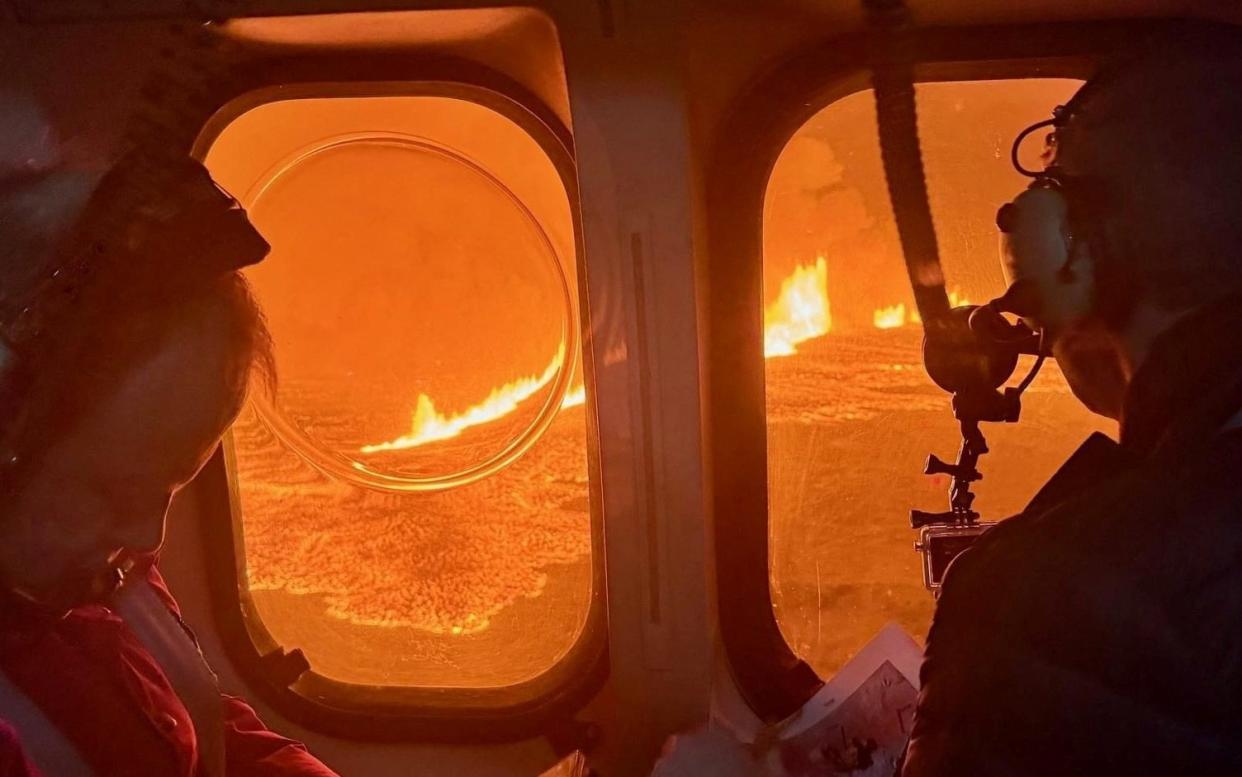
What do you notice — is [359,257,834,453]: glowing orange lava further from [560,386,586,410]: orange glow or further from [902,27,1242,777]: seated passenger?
[902,27,1242,777]: seated passenger

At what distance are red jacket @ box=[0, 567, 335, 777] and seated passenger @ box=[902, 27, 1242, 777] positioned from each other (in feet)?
2.77

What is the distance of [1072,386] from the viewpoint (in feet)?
3.42

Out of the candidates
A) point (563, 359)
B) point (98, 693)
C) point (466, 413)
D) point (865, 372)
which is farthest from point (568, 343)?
point (98, 693)

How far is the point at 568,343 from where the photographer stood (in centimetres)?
129

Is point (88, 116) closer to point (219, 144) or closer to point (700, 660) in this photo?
point (219, 144)

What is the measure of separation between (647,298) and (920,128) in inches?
17.3

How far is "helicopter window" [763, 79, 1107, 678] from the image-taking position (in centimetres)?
113

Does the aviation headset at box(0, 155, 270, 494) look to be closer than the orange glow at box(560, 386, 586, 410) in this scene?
Yes

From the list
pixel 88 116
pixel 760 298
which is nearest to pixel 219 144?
pixel 88 116

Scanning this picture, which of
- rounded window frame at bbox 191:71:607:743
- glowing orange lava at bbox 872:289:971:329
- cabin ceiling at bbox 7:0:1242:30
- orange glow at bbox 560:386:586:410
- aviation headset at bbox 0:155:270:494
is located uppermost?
cabin ceiling at bbox 7:0:1242:30

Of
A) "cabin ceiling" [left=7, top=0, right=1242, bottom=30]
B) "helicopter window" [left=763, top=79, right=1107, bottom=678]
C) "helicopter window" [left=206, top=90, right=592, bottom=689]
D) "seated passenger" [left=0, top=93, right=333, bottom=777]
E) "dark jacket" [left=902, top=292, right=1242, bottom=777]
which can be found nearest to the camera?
"dark jacket" [left=902, top=292, right=1242, bottom=777]

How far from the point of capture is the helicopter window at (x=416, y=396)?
50.4 inches

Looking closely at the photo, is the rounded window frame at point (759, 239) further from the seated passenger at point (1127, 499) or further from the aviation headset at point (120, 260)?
the aviation headset at point (120, 260)

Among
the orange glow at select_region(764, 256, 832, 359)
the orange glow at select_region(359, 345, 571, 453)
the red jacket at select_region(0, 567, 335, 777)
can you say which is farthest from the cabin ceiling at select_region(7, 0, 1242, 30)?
the red jacket at select_region(0, 567, 335, 777)
